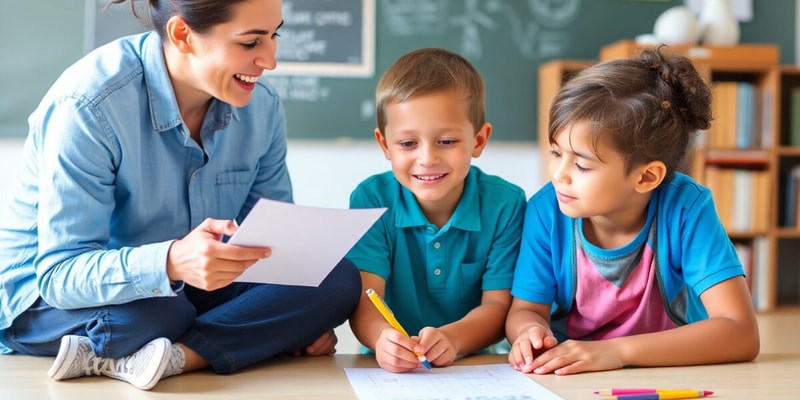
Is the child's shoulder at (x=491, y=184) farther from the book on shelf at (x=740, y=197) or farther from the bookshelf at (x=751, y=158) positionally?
the book on shelf at (x=740, y=197)

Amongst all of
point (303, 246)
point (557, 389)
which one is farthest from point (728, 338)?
point (303, 246)

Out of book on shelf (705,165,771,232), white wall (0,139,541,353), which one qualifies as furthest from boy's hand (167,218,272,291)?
book on shelf (705,165,771,232)

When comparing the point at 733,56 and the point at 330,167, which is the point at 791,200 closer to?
the point at 733,56

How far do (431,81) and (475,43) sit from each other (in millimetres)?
2419

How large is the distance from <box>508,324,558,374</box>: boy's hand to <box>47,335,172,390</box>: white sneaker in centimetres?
53

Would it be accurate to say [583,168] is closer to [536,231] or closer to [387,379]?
[536,231]

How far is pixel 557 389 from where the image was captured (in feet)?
4.01

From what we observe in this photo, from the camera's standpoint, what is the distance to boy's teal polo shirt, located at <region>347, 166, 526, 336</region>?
166cm

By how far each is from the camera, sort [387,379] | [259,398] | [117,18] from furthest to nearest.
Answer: [117,18] < [387,379] < [259,398]

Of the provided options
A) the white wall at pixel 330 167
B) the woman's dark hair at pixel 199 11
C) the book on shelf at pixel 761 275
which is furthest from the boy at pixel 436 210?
the book on shelf at pixel 761 275

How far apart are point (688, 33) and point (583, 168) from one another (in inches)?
104

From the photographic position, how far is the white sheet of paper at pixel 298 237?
115cm

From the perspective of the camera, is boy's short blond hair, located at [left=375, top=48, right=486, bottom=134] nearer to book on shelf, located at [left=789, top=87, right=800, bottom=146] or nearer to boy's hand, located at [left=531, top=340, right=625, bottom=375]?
boy's hand, located at [left=531, top=340, right=625, bottom=375]

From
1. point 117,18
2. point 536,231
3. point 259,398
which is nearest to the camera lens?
point 259,398
